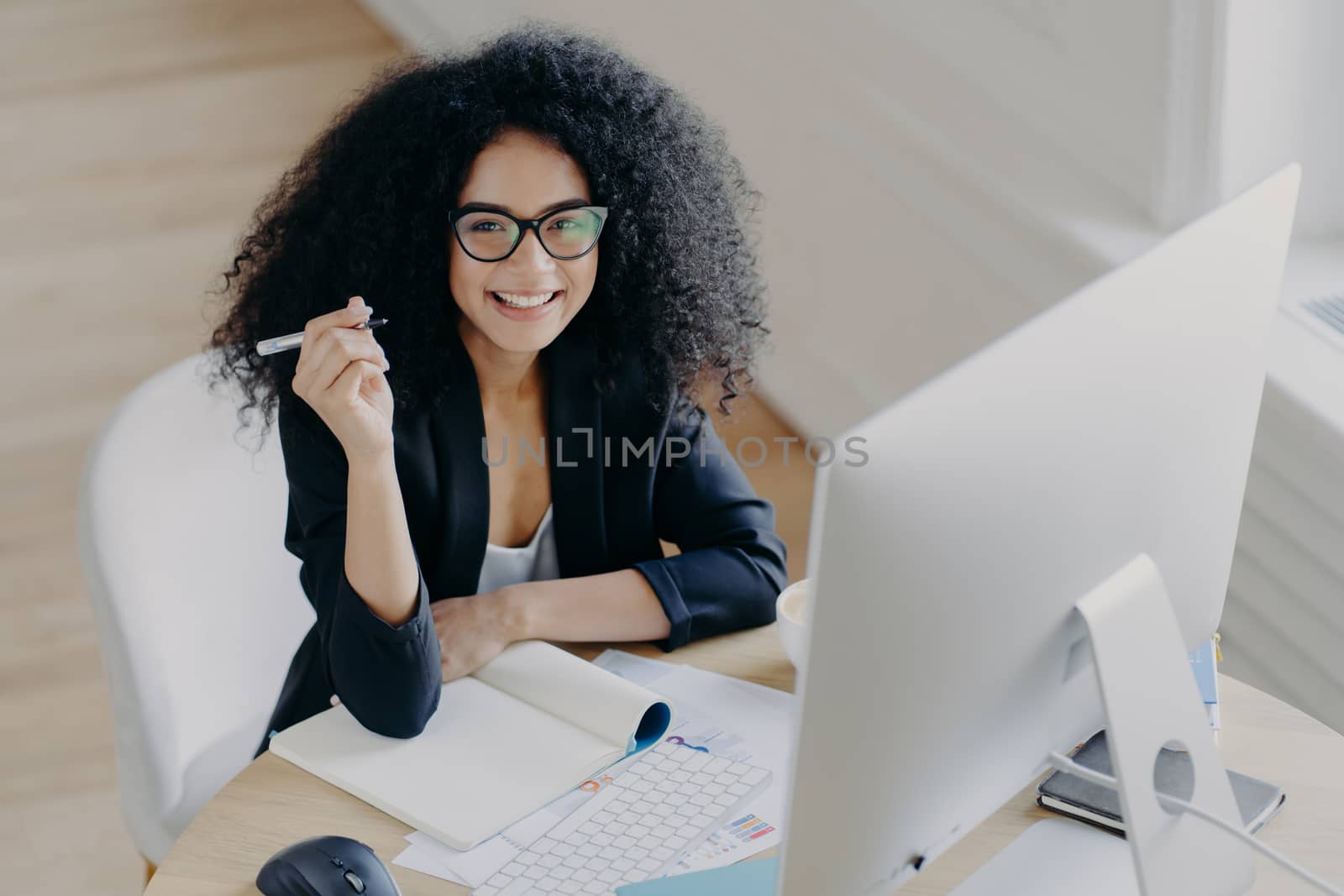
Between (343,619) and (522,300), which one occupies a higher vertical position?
(522,300)

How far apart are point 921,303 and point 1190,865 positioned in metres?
1.70

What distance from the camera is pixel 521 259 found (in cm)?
147

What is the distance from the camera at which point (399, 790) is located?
129cm

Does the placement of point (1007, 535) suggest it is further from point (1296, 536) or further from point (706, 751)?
point (1296, 536)

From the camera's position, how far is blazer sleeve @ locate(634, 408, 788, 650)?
4.93 feet

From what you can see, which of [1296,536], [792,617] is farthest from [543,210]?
[1296,536]

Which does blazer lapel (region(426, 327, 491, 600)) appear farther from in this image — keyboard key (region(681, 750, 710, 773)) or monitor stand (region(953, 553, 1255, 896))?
monitor stand (region(953, 553, 1255, 896))

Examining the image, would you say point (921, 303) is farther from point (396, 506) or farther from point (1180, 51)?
point (396, 506)

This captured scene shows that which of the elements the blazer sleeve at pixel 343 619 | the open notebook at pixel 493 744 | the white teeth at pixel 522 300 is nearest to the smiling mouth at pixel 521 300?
the white teeth at pixel 522 300

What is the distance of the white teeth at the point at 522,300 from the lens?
1.49 meters

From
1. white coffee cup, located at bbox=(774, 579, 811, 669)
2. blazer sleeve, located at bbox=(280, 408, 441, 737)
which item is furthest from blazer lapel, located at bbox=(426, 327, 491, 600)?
white coffee cup, located at bbox=(774, 579, 811, 669)

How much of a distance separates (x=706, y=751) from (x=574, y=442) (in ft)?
Result: 1.35

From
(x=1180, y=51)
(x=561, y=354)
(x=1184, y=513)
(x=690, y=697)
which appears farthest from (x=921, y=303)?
(x=1184, y=513)

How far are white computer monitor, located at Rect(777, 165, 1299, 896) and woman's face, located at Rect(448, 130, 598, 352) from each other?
664 mm
